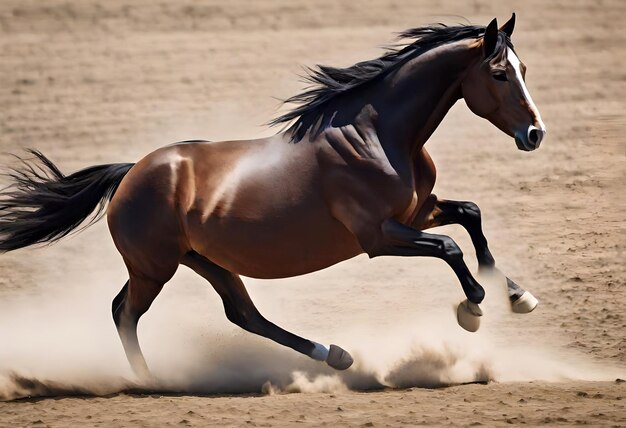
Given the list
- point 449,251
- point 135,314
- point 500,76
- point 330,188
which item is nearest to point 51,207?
point 135,314

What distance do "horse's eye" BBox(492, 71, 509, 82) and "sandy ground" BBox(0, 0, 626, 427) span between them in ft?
3.49

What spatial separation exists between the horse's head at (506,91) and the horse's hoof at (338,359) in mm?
1472

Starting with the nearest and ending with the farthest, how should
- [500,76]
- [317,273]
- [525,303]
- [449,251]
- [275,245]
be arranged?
[449,251]
[500,76]
[525,303]
[275,245]
[317,273]

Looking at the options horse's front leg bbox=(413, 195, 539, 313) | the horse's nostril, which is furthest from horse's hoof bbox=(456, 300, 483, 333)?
the horse's nostril

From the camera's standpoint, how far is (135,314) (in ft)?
23.8

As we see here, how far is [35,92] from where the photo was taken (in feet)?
42.4

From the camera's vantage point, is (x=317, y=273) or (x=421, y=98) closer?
(x=421, y=98)

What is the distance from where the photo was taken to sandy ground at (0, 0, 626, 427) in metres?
6.69

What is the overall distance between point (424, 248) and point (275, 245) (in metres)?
0.86

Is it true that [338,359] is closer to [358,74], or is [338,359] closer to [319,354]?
[319,354]

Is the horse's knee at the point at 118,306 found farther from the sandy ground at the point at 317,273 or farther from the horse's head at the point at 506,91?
the horse's head at the point at 506,91

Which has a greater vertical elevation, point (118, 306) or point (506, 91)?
point (506, 91)

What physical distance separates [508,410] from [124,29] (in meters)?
9.18

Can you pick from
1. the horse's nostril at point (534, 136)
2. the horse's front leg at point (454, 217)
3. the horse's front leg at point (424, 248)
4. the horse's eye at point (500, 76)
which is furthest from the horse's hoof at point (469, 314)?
the horse's eye at point (500, 76)
